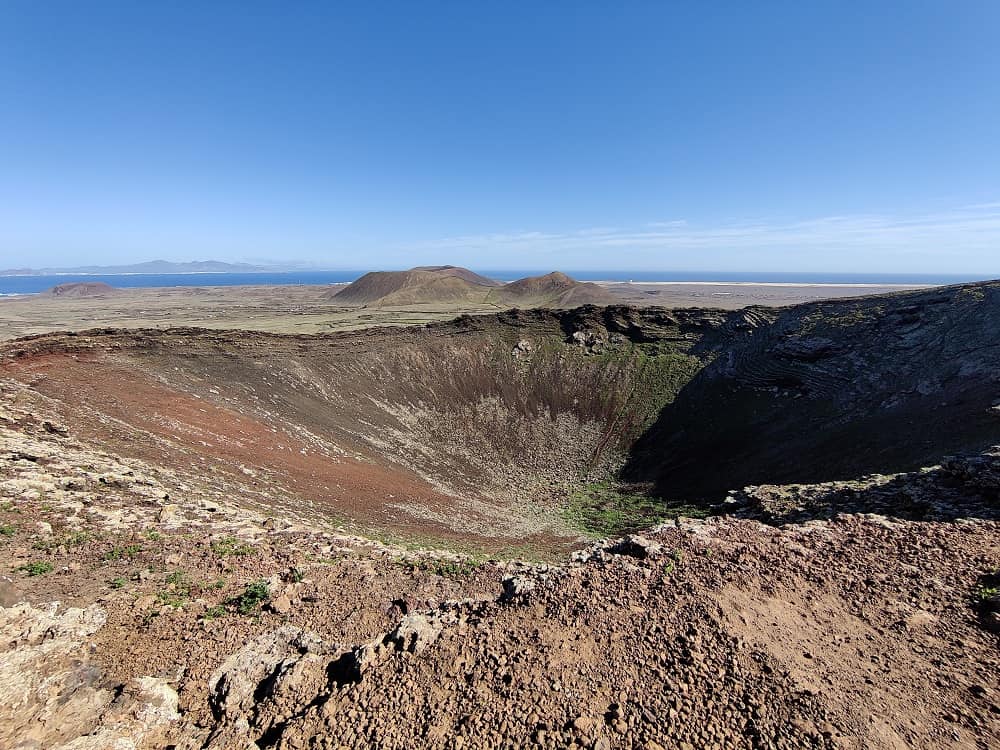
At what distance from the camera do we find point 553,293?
136875 mm

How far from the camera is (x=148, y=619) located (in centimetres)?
763

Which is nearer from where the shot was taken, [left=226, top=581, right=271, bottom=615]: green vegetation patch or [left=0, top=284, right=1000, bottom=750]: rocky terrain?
[left=0, top=284, right=1000, bottom=750]: rocky terrain

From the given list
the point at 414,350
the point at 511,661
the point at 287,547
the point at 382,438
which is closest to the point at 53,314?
the point at 414,350

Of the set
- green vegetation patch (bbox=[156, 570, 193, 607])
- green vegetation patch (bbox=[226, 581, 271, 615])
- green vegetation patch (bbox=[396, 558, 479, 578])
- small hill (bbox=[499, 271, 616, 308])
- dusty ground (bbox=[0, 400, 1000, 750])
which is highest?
small hill (bbox=[499, 271, 616, 308])

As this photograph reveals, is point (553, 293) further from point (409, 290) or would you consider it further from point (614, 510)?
point (614, 510)

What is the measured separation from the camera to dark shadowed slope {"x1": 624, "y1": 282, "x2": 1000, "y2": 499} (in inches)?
828

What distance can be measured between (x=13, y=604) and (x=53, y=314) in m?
152

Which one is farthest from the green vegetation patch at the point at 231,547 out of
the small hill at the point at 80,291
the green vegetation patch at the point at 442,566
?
the small hill at the point at 80,291

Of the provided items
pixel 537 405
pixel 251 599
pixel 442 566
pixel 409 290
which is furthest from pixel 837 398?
pixel 409 290

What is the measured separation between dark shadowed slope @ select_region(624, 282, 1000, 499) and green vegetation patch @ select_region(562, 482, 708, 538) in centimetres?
193

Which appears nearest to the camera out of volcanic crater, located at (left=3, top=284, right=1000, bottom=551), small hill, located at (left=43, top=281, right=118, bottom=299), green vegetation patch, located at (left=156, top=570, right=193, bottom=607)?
green vegetation patch, located at (left=156, top=570, right=193, bottom=607)

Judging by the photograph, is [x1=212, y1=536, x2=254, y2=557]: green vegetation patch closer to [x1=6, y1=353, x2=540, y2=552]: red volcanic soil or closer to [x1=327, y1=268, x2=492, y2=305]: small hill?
[x1=6, y1=353, x2=540, y2=552]: red volcanic soil

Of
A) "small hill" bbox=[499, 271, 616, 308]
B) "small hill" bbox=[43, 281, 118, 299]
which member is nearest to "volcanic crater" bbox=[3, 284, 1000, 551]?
"small hill" bbox=[499, 271, 616, 308]

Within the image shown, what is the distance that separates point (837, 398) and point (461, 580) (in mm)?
30524
